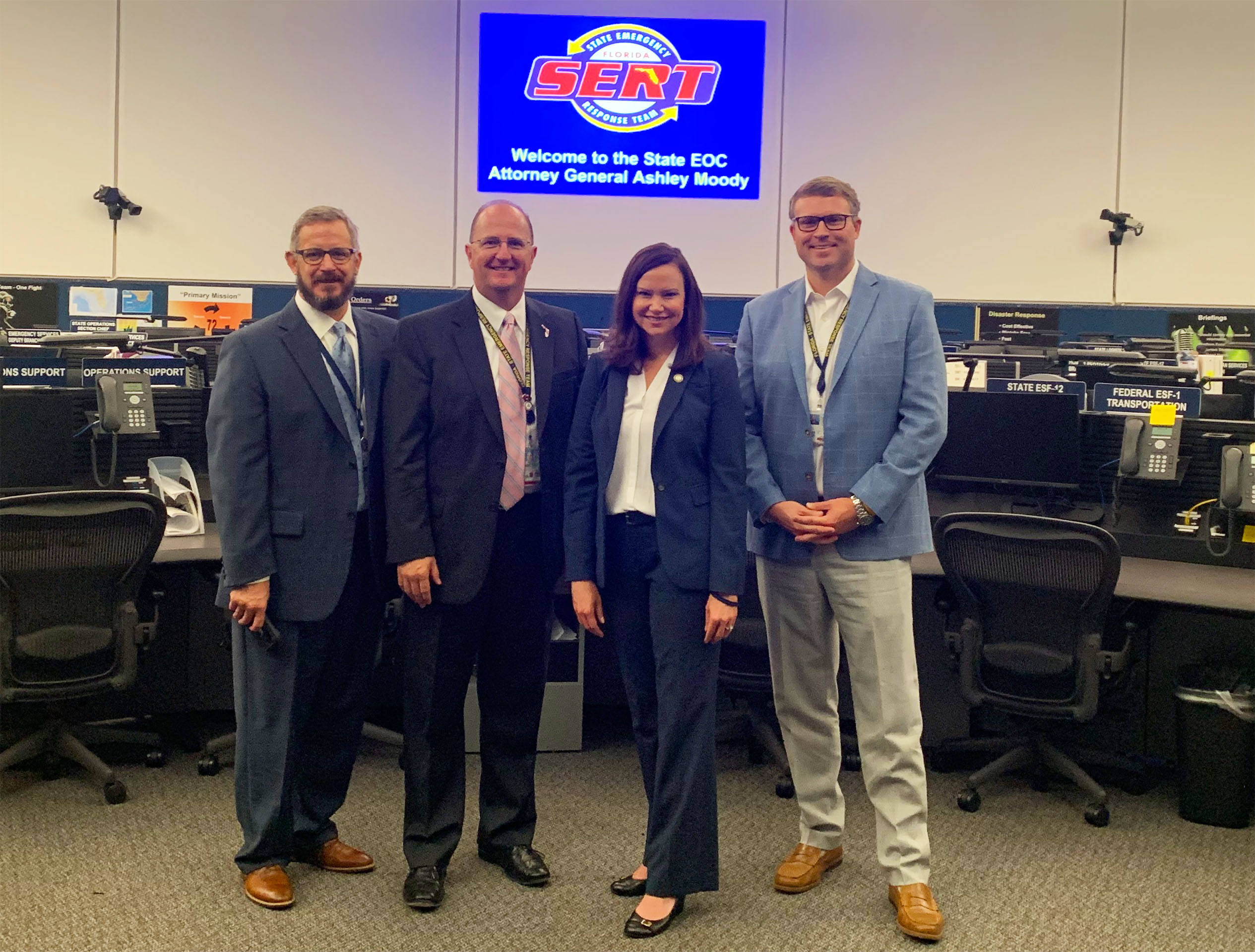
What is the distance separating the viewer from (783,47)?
685 centimetres

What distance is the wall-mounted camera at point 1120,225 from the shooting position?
6.77m

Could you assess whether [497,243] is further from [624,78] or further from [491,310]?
[624,78]

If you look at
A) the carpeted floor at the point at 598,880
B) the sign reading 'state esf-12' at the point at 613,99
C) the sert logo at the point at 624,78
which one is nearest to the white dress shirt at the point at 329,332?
the carpeted floor at the point at 598,880

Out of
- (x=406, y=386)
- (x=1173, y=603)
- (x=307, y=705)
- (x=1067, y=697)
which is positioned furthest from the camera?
(x=1067, y=697)

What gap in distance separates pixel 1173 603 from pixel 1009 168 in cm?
455

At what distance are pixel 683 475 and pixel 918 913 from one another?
1.11m

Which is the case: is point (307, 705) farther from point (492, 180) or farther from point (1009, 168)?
point (1009, 168)

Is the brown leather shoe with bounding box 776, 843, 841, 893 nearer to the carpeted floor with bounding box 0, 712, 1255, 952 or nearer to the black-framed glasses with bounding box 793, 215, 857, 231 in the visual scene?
the carpeted floor with bounding box 0, 712, 1255, 952

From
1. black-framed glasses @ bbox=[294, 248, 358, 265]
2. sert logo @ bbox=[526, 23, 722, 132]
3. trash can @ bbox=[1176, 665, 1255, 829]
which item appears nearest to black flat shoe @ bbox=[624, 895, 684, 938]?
black-framed glasses @ bbox=[294, 248, 358, 265]

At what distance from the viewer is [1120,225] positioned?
6773 millimetres

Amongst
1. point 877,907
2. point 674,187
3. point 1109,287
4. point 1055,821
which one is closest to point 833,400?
point 877,907

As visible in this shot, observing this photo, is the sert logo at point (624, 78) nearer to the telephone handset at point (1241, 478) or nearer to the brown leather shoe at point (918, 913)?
the telephone handset at point (1241, 478)

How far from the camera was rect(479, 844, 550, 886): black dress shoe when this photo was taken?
2637mm

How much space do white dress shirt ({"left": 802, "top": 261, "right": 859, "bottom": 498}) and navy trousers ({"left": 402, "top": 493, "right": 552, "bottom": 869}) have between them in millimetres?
657
